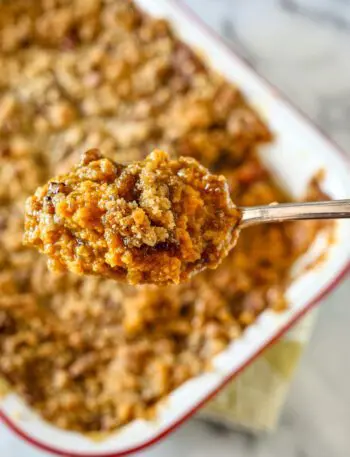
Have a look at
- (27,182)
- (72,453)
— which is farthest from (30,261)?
(72,453)

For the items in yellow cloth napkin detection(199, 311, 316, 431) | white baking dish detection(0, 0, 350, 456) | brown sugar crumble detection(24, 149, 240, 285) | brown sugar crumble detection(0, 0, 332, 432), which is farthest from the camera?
yellow cloth napkin detection(199, 311, 316, 431)

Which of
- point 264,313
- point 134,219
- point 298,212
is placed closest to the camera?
point 134,219

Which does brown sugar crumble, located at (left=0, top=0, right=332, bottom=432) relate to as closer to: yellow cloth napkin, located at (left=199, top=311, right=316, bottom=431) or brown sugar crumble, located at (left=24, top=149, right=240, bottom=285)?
yellow cloth napkin, located at (left=199, top=311, right=316, bottom=431)

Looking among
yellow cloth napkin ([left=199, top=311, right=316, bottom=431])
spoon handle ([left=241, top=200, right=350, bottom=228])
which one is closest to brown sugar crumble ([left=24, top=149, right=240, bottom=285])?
spoon handle ([left=241, top=200, right=350, bottom=228])

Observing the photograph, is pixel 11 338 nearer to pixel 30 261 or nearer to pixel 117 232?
pixel 30 261

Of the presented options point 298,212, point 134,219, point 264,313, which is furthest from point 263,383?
point 134,219

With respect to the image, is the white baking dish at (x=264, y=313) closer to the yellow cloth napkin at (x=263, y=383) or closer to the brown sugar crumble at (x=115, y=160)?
the brown sugar crumble at (x=115, y=160)

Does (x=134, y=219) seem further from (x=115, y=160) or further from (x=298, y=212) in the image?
(x=115, y=160)

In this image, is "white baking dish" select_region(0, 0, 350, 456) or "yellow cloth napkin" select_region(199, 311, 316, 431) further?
"yellow cloth napkin" select_region(199, 311, 316, 431)
